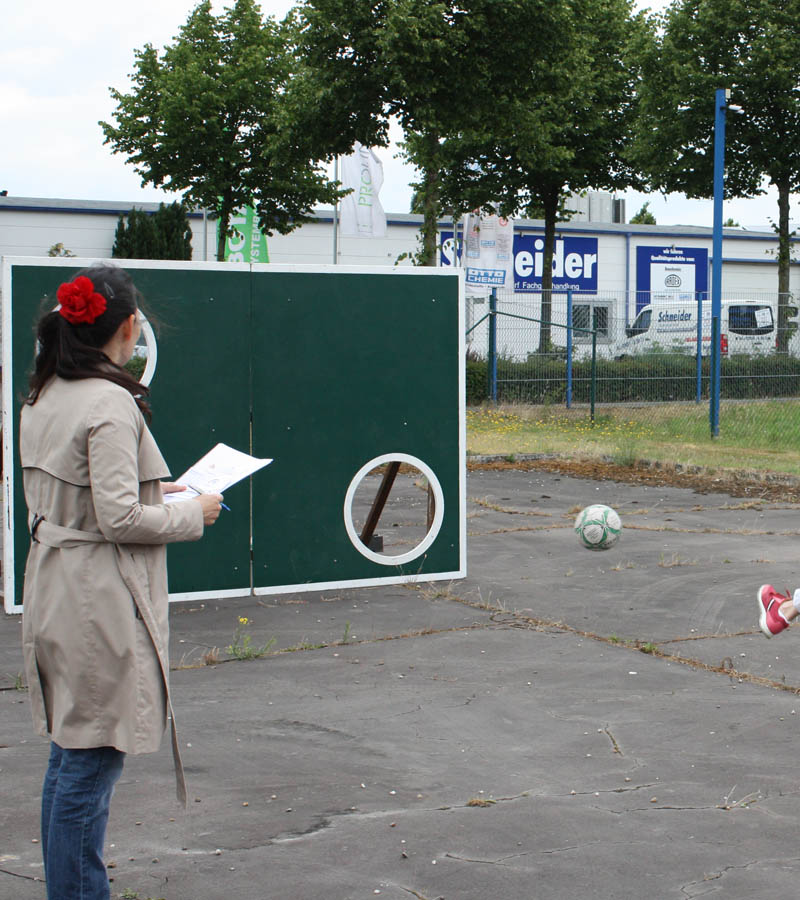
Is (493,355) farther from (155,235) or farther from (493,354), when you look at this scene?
(155,235)

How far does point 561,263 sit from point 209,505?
3712cm

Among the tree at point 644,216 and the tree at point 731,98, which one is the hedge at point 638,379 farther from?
the tree at point 644,216

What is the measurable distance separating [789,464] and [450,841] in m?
12.9

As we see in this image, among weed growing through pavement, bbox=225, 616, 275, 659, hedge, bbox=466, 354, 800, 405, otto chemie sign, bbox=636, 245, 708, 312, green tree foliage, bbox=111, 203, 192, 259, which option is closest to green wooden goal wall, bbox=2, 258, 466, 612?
weed growing through pavement, bbox=225, 616, 275, 659

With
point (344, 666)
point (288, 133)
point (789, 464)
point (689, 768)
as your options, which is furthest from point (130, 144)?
point (689, 768)

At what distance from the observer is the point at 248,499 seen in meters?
7.61

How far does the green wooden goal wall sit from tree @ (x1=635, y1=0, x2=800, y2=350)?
18.4 meters

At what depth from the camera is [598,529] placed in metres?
8.73

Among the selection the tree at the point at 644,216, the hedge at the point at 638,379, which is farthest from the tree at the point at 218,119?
the tree at the point at 644,216

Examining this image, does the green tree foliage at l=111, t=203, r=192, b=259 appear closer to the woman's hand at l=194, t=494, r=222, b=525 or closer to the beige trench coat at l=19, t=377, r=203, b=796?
the woman's hand at l=194, t=494, r=222, b=525

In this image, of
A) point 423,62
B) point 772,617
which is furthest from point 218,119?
point 772,617

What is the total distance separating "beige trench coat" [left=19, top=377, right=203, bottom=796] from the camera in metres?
2.94

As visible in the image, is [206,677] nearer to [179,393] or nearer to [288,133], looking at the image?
[179,393]

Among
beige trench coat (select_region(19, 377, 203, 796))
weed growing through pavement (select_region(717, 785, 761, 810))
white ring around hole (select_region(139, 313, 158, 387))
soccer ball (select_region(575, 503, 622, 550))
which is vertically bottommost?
weed growing through pavement (select_region(717, 785, 761, 810))
